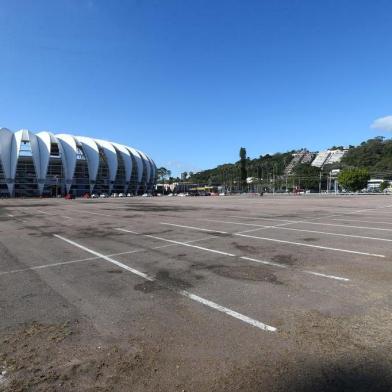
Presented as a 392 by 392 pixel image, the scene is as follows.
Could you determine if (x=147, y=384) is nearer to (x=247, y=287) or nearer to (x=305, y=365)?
(x=305, y=365)

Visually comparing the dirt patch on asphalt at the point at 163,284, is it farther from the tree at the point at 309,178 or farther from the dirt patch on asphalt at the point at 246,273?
the tree at the point at 309,178

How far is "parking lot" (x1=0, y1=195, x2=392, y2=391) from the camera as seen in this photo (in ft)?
11.2

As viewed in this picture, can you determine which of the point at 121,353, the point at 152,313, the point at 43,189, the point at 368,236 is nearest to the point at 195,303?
the point at 152,313

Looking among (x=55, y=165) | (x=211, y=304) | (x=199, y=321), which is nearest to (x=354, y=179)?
(x=55, y=165)

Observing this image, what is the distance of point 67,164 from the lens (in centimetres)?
11294

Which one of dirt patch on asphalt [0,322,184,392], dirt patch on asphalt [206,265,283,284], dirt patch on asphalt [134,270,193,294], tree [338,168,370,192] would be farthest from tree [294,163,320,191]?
dirt patch on asphalt [0,322,184,392]

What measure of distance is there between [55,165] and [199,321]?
382 feet

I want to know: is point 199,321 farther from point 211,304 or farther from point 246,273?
point 246,273

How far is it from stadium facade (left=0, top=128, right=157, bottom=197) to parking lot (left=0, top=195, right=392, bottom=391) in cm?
10805

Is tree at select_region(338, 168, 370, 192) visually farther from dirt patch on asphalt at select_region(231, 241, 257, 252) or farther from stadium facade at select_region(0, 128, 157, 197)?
dirt patch on asphalt at select_region(231, 241, 257, 252)

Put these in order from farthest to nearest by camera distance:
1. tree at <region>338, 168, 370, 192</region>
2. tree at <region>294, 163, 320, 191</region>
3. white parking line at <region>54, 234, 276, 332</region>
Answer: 1. tree at <region>294, 163, 320, 191</region>
2. tree at <region>338, 168, 370, 192</region>
3. white parking line at <region>54, 234, 276, 332</region>

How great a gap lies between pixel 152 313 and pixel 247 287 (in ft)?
6.16

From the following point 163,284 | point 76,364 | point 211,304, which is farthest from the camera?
point 163,284

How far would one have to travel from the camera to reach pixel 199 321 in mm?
4730
